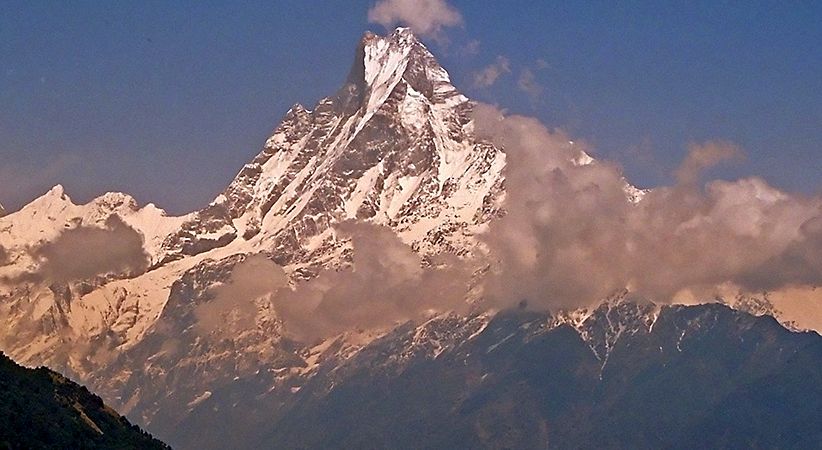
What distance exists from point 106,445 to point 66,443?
11.7 metres

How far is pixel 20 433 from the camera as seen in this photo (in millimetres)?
180500

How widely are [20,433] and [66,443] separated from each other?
889 cm

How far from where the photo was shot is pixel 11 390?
654ft

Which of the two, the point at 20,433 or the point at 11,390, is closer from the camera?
the point at 20,433

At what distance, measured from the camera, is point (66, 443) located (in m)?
188

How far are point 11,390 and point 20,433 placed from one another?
19.9 m

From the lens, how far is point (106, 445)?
19962cm

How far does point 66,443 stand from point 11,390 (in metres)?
15.2

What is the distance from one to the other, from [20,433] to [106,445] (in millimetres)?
20453

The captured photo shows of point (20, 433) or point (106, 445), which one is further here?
point (106, 445)
